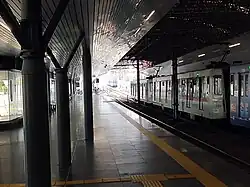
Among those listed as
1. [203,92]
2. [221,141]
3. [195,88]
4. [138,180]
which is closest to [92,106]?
[221,141]

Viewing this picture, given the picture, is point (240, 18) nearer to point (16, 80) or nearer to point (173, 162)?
point (173, 162)

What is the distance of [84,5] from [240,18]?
10.4m

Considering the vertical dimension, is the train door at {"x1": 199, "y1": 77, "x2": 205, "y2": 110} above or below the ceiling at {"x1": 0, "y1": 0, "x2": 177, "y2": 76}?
below

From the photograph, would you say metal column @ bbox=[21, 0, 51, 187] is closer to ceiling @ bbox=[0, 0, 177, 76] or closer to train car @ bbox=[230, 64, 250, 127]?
ceiling @ bbox=[0, 0, 177, 76]

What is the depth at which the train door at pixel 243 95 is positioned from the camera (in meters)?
14.3

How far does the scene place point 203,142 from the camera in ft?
43.3

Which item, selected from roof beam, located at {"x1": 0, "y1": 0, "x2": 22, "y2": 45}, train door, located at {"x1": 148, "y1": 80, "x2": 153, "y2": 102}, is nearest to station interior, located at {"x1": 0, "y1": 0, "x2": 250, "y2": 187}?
roof beam, located at {"x1": 0, "y1": 0, "x2": 22, "y2": 45}

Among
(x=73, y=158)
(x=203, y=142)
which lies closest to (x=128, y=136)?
(x=203, y=142)

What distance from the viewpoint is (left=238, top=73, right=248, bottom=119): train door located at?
1430 cm

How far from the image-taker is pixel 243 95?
14.6 m

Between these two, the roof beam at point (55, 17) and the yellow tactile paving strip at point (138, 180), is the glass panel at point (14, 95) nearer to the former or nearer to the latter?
the yellow tactile paving strip at point (138, 180)

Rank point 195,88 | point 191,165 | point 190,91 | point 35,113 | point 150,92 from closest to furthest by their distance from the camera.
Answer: point 35,113 → point 191,165 → point 195,88 → point 190,91 → point 150,92

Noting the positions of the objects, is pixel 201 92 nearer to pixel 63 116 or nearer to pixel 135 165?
pixel 135 165

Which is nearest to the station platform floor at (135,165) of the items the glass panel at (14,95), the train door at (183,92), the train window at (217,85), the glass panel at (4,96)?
the train window at (217,85)
